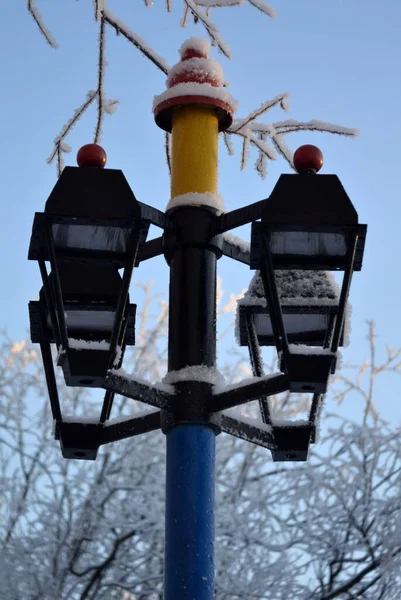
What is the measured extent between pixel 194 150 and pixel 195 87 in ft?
0.69

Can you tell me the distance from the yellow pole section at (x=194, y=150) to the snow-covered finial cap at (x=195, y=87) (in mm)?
31

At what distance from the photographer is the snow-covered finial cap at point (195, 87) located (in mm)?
3379

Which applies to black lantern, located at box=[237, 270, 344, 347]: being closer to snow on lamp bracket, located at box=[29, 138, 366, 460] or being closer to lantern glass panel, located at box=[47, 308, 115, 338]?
snow on lamp bracket, located at box=[29, 138, 366, 460]

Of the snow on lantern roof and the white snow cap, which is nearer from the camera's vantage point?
the snow on lantern roof

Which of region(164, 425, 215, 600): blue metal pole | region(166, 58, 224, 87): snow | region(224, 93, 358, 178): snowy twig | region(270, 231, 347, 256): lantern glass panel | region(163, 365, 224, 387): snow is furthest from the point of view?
region(224, 93, 358, 178): snowy twig

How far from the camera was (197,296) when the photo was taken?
10.2 feet

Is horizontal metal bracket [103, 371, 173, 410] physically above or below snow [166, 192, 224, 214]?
below

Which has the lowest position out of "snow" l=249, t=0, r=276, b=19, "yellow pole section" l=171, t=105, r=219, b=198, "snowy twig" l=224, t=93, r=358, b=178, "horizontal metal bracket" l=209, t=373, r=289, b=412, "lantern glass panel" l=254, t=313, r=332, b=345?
"horizontal metal bracket" l=209, t=373, r=289, b=412

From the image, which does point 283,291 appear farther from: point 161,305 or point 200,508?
point 161,305

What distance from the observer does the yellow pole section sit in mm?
3330

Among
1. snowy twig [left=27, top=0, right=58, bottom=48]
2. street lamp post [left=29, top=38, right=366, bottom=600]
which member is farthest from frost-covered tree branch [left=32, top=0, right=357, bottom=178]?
street lamp post [left=29, top=38, right=366, bottom=600]

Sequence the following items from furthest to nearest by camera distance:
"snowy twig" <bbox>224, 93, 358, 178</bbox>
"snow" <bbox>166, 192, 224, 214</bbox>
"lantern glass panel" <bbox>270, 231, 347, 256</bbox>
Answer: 1. "snowy twig" <bbox>224, 93, 358, 178</bbox>
2. "snow" <bbox>166, 192, 224, 214</bbox>
3. "lantern glass panel" <bbox>270, 231, 347, 256</bbox>

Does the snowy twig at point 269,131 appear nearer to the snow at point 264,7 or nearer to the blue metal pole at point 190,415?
the snow at point 264,7

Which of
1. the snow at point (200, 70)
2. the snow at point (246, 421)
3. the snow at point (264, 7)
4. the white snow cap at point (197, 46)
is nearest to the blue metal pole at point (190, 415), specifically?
the snow at point (246, 421)
